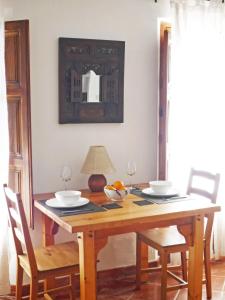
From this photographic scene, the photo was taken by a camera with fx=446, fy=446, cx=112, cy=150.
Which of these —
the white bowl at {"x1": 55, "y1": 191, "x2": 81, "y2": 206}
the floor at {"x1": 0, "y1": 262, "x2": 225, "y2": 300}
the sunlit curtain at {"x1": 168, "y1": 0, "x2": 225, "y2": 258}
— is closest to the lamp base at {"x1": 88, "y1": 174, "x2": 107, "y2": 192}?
the white bowl at {"x1": 55, "y1": 191, "x2": 81, "y2": 206}

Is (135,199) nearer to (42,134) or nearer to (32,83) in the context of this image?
(42,134)

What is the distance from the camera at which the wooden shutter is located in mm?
3549

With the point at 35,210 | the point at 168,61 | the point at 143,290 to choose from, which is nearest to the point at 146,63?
the point at 168,61

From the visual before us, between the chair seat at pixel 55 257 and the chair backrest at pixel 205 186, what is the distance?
3.07 feet

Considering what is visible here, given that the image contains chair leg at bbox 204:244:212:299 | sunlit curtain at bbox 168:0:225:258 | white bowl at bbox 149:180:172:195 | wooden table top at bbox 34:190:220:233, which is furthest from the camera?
sunlit curtain at bbox 168:0:225:258

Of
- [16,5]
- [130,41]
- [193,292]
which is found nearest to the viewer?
[193,292]

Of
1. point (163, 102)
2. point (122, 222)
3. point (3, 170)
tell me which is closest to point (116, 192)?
point (122, 222)

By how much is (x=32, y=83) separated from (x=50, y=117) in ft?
0.90

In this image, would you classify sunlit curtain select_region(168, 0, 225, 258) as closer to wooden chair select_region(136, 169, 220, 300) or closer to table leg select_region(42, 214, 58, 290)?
wooden chair select_region(136, 169, 220, 300)

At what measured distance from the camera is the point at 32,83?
316 cm

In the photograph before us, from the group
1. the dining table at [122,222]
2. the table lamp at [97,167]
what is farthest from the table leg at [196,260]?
the table lamp at [97,167]

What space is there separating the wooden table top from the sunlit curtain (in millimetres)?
739

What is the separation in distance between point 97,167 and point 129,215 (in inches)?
23.6

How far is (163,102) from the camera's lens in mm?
3609
